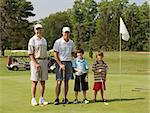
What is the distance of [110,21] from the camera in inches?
3893

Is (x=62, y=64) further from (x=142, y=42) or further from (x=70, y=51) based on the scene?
(x=142, y=42)

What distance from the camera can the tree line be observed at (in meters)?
76.2

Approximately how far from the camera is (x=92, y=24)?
352ft

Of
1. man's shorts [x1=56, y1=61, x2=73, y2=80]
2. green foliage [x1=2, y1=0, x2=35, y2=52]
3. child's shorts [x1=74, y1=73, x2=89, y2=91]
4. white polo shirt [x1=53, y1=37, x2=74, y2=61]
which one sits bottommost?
child's shorts [x1=74, y1=73, x2=89, y2=91]

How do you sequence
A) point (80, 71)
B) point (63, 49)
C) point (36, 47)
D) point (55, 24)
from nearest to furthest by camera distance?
point (36, 47), point (63, 49), point (80, 71), point (55, 24)

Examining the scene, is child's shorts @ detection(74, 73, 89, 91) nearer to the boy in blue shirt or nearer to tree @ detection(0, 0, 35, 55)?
the boy in blue shirt

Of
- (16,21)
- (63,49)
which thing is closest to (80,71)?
(63,49)

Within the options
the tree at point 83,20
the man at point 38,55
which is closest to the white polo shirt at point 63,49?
the man at point 38,55

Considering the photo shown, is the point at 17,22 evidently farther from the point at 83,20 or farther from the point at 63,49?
the point at 63,49

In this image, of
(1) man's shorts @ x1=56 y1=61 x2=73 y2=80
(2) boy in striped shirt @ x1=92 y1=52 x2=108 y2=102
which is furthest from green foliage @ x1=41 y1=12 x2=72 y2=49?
(1) man's shorts @ x1=56 y1=61 x2=73 y2=80

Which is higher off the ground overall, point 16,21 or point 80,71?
point 16,21

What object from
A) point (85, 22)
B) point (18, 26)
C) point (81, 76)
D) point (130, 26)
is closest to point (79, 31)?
point (85, 22)

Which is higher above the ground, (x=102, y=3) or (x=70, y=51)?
(x=102, y=3)

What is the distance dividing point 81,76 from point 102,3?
9980cm
